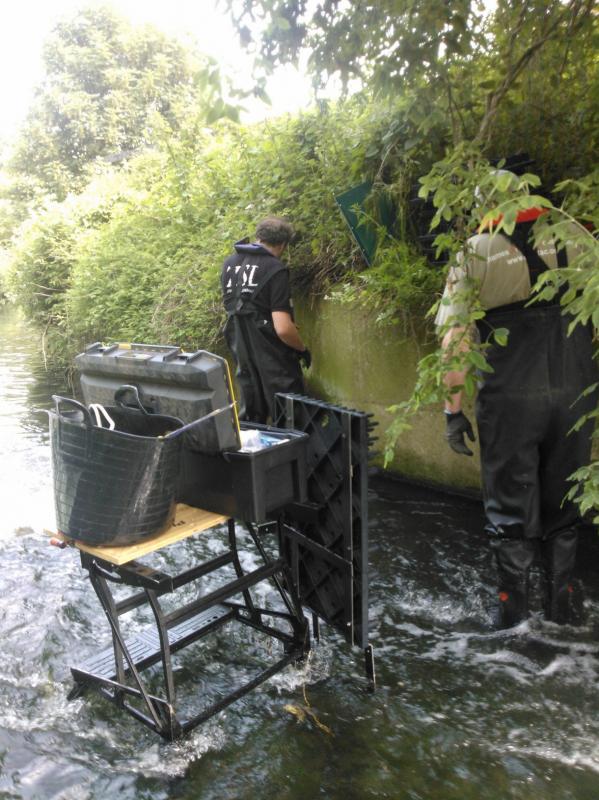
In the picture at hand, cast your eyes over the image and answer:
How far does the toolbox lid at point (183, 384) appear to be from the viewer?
2.42 meters

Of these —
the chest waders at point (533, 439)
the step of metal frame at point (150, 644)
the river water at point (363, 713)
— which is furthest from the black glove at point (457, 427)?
the step of metal frame at point (150, 644)

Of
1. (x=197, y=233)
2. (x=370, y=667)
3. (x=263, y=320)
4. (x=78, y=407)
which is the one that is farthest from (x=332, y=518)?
(x=197, y=233)

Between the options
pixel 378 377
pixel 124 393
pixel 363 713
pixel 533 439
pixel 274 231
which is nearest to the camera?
pixel 124 393

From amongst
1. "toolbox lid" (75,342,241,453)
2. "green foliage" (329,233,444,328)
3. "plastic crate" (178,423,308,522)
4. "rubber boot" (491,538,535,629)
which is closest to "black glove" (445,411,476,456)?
"rubber boot" (491,538,535,629)

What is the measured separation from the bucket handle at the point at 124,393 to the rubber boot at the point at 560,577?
1.98 meters

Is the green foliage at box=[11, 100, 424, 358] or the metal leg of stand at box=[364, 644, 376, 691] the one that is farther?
the green foliage at box=[11, 100, 424, 358]

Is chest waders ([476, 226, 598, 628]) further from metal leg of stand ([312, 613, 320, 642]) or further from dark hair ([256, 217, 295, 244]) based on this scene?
dark hair ([256, 217, 295, 244])

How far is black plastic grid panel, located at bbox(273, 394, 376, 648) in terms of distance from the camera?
2.69 m

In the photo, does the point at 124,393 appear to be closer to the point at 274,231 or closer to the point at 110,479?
the point at 110,479

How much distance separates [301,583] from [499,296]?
1577mm

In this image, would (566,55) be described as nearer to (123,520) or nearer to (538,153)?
(538,153)

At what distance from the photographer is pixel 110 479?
2314mm

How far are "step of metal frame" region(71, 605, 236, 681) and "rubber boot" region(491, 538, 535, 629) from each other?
4.29 ft

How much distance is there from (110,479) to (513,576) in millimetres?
1987
